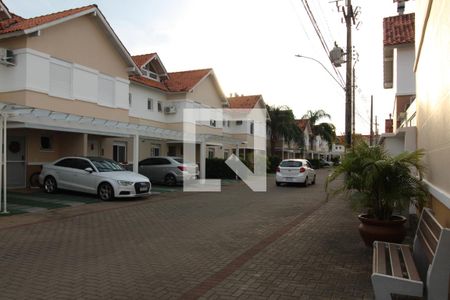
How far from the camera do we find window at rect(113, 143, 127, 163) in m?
23.0

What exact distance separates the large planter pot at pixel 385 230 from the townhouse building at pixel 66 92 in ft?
32.4

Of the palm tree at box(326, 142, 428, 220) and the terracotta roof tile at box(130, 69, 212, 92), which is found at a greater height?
the terracotta roof tile at box(130, 69, 212, 92)

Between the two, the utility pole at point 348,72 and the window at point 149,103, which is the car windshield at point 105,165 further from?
the window at point 149,103

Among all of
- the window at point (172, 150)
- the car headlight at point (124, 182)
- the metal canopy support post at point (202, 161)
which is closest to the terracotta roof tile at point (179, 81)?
the window at point (172, 150)

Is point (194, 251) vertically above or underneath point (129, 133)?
underneath

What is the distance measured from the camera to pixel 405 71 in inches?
693

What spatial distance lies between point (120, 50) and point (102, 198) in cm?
909

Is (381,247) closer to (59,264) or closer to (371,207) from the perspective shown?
(371,207)

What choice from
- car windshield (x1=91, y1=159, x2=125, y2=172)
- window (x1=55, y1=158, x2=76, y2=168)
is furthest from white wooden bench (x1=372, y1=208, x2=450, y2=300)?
window (x1=55, y1=158, x2=76, y2=168)

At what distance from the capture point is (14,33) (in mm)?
15398

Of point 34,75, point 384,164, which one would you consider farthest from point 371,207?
point 34,75

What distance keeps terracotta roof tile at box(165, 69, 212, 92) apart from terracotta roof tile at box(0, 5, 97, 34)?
9.94 meters

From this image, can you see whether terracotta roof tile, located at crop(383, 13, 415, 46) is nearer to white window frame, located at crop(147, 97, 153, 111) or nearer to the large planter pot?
the large planter pot

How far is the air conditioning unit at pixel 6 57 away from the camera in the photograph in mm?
15562
